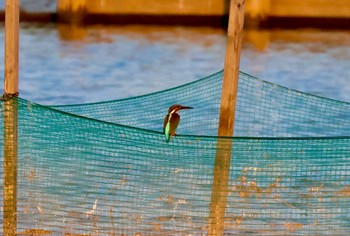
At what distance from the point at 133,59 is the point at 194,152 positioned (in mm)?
18967

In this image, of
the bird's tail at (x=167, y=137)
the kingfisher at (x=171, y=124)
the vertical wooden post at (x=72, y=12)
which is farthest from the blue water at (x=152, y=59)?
the bird's tail at (x=167, y=137)

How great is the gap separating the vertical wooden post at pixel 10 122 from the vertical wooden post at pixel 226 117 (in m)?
1.83

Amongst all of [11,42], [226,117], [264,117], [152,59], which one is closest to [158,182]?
[226,117]

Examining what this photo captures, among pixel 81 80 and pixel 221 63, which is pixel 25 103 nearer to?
pixel 81 80

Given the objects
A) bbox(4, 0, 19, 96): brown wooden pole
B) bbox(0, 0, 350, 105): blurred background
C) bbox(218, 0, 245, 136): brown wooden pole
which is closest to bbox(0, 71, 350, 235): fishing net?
bbox(4, 0, 19, 96): brown wooden pole

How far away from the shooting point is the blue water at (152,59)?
75.4 feet

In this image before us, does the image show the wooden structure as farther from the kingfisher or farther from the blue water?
the kingfisher

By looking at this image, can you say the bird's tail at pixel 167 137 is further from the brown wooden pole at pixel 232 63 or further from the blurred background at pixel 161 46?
the blurred background at pixel 161 46

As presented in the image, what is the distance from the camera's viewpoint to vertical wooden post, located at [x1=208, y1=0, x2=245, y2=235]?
28.6 feet

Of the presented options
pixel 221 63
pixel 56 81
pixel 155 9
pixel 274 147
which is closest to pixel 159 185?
pixel 274 147

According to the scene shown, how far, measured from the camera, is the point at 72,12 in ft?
109

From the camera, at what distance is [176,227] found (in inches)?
381

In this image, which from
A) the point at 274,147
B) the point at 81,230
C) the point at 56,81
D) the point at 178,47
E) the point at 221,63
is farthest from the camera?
the point at 178,47

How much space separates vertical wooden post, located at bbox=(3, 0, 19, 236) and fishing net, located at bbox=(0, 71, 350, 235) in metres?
0.01
